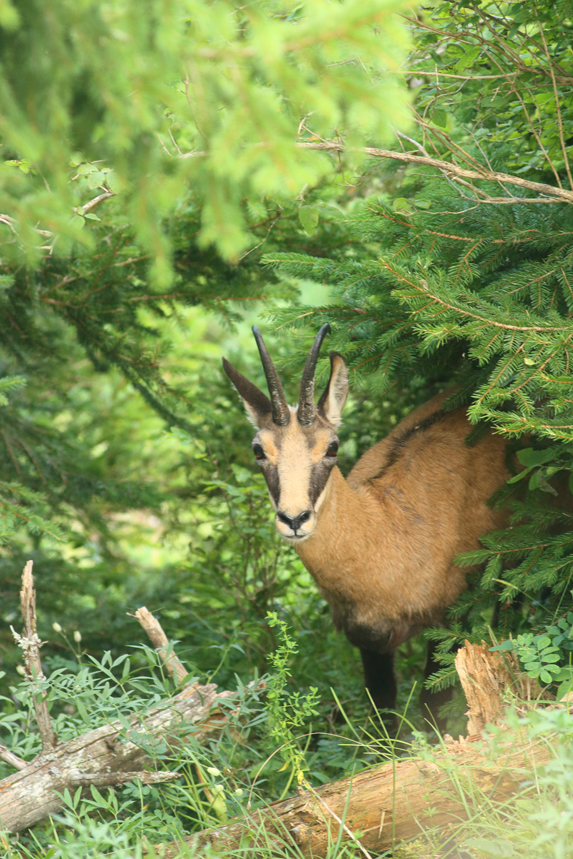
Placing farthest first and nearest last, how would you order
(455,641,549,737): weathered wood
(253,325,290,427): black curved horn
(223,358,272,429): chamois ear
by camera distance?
1. (223,358,272,429): chamois ear
2. (253,325,290,427): black curved horn
3. (455,641,549,737): weathered wood

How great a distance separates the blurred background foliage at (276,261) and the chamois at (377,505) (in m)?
0.30

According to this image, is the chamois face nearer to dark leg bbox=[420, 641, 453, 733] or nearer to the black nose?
the black nose

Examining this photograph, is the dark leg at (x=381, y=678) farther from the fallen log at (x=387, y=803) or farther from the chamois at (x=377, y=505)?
the fallen log at (x=387, y=803)

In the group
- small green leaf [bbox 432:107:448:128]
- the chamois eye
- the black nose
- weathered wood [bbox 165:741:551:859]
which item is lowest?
weathered wood [bbox 165:741:551:859]

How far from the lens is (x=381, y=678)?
476 cm

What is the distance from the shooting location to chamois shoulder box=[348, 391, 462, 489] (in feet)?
15.8

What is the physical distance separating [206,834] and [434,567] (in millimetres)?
2050

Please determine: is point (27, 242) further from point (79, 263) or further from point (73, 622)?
point (73, 622)

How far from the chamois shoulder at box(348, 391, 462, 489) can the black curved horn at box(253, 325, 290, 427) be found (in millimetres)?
792

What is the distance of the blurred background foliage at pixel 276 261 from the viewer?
201 centimetres

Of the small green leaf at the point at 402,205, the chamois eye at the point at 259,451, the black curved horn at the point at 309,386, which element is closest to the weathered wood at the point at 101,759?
the chamois eye at the point at 259,451

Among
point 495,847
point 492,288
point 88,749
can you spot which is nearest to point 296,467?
point 492,288

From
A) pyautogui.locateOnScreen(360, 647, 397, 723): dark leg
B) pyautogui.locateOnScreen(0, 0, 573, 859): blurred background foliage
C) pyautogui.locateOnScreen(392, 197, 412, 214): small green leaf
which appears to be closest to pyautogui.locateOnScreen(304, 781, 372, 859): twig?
pyautogui.locateOnScreen(0, 0, 573, 859): blurred background foliage

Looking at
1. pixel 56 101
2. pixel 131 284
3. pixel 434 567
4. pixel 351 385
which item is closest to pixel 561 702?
pixel 434 567
